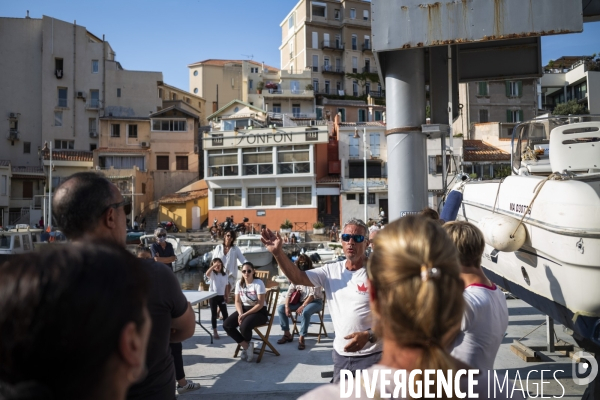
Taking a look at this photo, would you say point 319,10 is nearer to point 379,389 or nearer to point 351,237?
point 351,237

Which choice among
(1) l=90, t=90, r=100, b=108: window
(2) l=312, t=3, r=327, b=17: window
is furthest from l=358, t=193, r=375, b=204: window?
(2) l=312, t=3, r=327, b=17: window

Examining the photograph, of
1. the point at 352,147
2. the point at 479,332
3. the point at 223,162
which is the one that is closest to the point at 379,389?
the point at 479,332

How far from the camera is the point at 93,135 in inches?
1890

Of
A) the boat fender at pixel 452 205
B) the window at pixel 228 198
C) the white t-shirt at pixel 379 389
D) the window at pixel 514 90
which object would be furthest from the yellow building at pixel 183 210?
the white t-shirt at pixel 379 389

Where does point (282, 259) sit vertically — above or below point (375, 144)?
below

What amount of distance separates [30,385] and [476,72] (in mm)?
6792

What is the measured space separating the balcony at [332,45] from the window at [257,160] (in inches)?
1041

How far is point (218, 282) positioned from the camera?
24.6ft

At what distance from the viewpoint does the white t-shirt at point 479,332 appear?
91.0 inches

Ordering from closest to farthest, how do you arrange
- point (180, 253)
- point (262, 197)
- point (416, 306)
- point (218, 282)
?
point (416, 306) < point (218, 282) < point (180, 253) < point (262, 197)

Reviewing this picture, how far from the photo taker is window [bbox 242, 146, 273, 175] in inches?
1502

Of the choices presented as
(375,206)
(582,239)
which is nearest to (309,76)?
(375,206)

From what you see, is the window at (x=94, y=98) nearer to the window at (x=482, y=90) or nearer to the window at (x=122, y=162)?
the window at (x=122, y=162)

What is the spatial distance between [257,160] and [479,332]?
36575 millimetres
